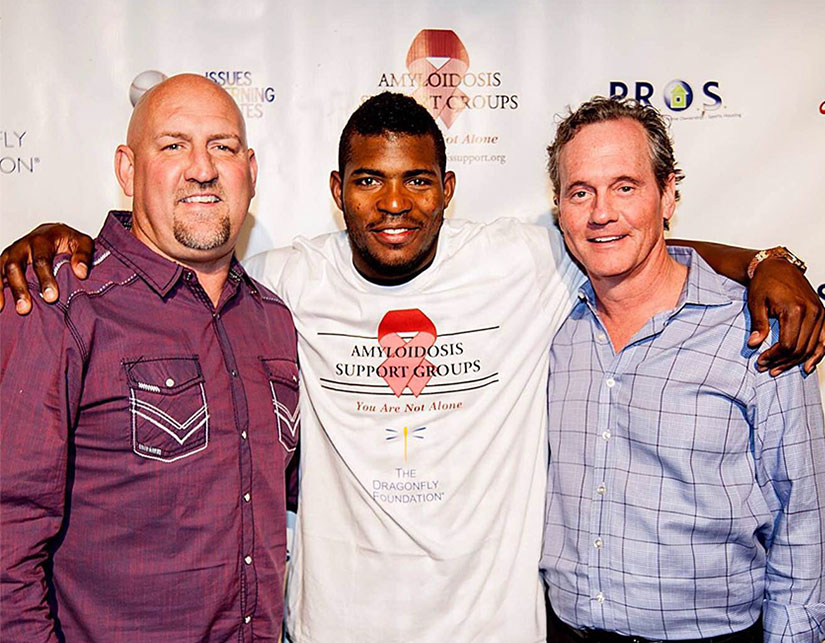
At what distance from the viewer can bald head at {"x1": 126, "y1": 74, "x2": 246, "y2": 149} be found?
155 cm

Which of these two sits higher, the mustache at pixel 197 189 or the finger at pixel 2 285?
the mustache at pixel 197 189

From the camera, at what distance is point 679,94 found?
7.29 ft

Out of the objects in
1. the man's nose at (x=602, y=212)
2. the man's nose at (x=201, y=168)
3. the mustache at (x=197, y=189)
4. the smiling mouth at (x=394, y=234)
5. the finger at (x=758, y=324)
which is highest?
the man's nose at (x=201, y=168)

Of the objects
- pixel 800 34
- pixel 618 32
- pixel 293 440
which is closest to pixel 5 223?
pixel 293 440

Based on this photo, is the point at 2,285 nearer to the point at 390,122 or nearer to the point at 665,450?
the point at 390,122

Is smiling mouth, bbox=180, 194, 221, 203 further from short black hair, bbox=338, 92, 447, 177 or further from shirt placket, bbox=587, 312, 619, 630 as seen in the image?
shirt placket, bbox=587, 312, 619, 630

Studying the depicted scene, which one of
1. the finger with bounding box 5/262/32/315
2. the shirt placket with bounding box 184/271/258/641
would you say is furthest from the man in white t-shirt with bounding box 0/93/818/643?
the finger with bounding box 5/262/32/315

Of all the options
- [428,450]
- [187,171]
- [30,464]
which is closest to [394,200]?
[187,171]

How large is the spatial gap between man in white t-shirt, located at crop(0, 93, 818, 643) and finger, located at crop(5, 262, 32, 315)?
0.57m

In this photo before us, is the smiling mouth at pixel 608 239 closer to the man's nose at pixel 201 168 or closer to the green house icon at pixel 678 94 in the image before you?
the man's nose at pixel 201 168

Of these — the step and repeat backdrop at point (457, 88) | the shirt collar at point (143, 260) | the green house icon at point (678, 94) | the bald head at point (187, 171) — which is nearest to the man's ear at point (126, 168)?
the bald head at point (187, 171)

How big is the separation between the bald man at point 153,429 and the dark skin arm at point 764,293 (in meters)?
0.03

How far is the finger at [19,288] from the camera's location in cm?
131

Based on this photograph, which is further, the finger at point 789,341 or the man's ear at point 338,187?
the man's ear at point 338,187
